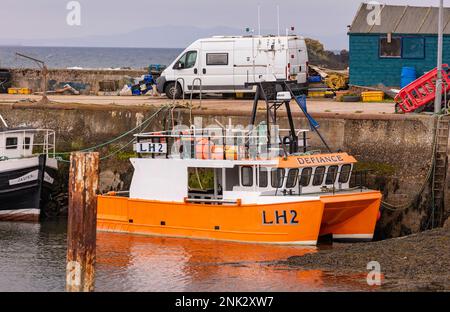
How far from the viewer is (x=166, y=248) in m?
28.9

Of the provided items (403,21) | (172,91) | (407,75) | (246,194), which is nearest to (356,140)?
(246,194)

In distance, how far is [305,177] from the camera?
29.2 m

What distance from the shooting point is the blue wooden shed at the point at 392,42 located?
38.2 meters

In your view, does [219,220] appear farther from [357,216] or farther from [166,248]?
[357,216]

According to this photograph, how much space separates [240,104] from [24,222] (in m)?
7.63

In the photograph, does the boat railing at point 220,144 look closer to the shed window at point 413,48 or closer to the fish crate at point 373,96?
the fish crate at point 373,96

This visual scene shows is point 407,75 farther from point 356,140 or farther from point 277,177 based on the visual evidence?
point 277,177

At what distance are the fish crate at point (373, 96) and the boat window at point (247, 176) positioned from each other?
923 centimetres

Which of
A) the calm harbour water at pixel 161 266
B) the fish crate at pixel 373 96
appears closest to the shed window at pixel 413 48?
the fish crate at pixel 373 96

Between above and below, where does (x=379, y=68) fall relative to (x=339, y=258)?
above

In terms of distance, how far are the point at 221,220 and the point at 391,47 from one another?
11.9 meters
